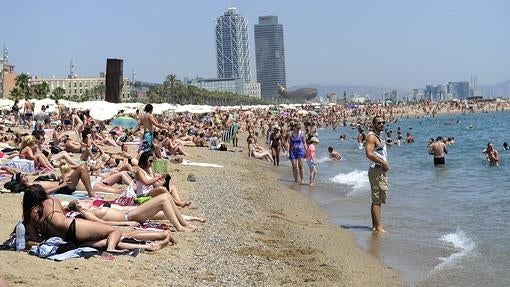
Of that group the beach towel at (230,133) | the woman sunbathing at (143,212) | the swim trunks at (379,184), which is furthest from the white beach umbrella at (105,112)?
the woman sunbathing at (143,212)

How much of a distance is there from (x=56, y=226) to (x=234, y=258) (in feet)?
6.38

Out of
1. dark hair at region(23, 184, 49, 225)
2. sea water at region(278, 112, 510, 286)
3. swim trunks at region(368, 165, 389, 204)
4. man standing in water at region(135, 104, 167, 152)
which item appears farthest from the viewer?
man standing in water at region(135, 104, 167, 152)

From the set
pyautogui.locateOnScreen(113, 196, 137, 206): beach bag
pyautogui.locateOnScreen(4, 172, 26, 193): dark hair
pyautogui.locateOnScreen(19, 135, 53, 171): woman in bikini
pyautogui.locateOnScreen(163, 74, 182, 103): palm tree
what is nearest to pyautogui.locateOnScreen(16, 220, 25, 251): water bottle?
pyautogui.locateOnScreen(113, 196, 137, 206): beach bag

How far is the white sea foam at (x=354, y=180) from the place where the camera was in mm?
15692

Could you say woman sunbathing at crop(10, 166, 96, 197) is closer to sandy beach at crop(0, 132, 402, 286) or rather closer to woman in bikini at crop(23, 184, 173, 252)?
sandy beach at crop(0, 132, 402, 286)

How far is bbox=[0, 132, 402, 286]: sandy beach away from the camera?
565cm

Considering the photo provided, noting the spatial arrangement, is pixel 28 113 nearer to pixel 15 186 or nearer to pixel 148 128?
pixel 148 128

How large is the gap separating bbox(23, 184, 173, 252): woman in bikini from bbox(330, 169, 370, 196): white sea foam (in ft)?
30.2

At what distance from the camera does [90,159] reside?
48.2 feet

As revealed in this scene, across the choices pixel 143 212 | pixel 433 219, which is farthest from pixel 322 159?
pixel 143 212

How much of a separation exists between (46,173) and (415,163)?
51.5 feet

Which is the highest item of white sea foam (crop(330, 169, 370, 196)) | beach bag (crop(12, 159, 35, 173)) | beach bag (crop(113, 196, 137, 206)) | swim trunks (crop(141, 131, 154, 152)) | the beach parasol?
the beach parasol

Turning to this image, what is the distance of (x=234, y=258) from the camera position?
701 centimetres

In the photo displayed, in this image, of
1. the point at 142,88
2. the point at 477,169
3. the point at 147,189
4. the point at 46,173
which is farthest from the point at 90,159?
the point at 142,88
